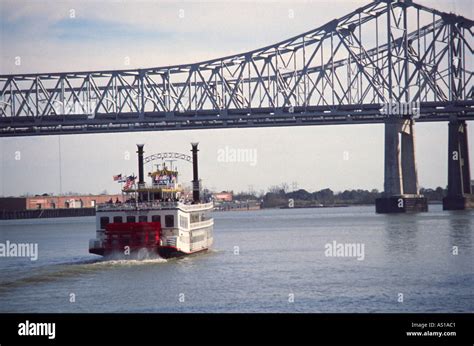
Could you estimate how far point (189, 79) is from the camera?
93188 millimetres

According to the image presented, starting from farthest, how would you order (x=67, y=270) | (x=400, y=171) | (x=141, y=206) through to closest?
1. (x=400, y=171)
2. (x=141, y=206)
3. (x=67, y=270)

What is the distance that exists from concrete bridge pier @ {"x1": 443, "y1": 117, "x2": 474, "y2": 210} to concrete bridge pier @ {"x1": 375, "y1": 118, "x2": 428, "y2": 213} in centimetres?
319

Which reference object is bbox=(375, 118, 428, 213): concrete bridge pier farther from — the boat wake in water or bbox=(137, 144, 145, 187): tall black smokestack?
the boat wake in water

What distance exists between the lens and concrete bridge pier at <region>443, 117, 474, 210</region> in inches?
3275

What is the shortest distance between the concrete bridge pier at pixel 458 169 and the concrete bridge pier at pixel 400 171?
10.5 ft

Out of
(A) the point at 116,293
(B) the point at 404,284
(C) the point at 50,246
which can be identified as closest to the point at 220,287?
(A) the point at 116,293

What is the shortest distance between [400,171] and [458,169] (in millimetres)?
5704

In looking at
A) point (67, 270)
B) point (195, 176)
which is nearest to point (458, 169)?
point (195, 176)

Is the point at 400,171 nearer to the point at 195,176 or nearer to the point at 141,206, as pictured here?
the point at 195,176

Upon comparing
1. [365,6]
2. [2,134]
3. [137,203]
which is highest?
[365,6]

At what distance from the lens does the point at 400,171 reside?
3196 inches

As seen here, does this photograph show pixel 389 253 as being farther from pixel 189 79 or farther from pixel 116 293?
pixel 189 79
